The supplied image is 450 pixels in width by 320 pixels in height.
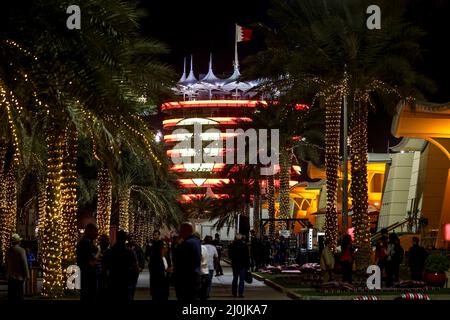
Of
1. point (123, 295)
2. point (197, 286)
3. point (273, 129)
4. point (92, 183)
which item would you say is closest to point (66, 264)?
point (123, 295)

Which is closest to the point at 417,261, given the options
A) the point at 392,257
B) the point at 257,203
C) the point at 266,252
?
the point at 392,257

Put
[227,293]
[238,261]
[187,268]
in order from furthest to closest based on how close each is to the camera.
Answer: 1. [227,293]
2. [238,261]
3. [187,268]

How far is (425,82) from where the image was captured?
36.6 m

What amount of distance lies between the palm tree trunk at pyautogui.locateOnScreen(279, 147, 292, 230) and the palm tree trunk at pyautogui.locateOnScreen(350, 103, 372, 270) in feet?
61.0

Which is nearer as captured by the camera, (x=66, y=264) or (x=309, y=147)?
(x=66, y=264)

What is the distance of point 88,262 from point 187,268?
613 centimetres

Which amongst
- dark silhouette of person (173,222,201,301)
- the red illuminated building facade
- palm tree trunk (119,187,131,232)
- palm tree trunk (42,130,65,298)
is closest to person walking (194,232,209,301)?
dark silhouette of person (173,222,201,301)

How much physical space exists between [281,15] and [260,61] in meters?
1.96

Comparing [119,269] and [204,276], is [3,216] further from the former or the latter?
[119,269]

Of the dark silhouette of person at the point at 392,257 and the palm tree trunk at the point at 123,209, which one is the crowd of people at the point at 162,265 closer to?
Result: the dark silhouette of person at the point at 392,257

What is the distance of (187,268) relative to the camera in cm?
1560

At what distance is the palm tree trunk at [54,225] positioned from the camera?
25.8 m
